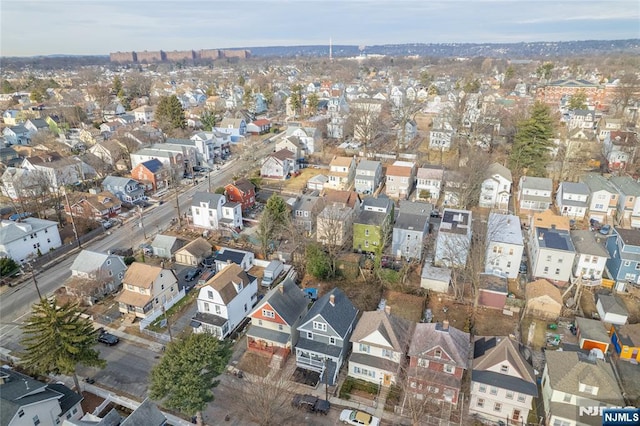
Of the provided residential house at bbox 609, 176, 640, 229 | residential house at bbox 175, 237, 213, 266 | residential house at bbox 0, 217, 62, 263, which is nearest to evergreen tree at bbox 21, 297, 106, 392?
residential house at bbox 175, 237, 213, 266

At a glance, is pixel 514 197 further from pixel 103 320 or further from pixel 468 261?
pixel 103 320

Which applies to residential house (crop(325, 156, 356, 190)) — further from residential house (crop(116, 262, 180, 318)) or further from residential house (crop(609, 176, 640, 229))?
residential house (crop(609, 176, 640, 229))


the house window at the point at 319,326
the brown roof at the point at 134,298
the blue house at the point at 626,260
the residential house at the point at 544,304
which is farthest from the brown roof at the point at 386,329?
the blue house at the point at 626,260

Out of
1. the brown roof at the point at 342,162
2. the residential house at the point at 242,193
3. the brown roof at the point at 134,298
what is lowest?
the brown roof at the point at 134,298

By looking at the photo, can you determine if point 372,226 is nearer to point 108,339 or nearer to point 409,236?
point 409,236

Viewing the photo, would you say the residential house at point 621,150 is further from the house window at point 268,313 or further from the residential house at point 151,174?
the residential house at point 151,174

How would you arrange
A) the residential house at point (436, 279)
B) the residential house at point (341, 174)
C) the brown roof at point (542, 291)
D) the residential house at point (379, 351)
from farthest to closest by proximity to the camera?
the residential house at point (341, 174)
the residential house at point (436, 279)
the brown roof at point (542, 291)
the residential house at point (379, 351)
